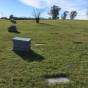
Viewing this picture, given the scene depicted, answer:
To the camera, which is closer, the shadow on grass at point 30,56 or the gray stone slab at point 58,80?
the gray stone slab at point 58,80

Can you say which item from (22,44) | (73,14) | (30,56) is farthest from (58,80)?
(73,14)

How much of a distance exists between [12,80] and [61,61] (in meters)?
2.31

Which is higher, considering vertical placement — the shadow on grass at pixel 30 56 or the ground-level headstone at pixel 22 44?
the ground-level headstone at pixel 22 44

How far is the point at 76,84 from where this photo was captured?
444 centimetres

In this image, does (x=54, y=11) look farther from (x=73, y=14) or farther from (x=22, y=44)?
(x=22, y=44)

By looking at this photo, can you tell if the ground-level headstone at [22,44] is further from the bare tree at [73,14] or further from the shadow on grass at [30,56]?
the bare tree at [73,14]

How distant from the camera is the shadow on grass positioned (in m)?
6.49

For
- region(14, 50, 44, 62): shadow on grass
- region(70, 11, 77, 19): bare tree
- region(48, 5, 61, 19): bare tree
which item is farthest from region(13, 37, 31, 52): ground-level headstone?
region(70, 11, 77, 19): bare tree

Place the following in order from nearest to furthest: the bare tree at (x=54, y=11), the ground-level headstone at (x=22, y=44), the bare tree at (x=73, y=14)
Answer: the ground-level headstone at (x=22, y=44) < the bare tree at (x=54, y=11) < the bare tree at (x=73, y=14)

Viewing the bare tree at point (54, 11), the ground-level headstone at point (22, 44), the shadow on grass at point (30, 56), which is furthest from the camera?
the bare tree at point (54, 11)

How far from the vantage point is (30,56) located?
6.89 meters

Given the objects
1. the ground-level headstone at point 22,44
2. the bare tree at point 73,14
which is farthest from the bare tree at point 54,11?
the ground-level headstone at point 22,44

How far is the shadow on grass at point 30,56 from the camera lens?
6.49 metres

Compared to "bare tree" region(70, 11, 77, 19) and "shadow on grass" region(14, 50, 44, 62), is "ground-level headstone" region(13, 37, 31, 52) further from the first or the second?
"bare tree" region(70, 11, 77, 19)
